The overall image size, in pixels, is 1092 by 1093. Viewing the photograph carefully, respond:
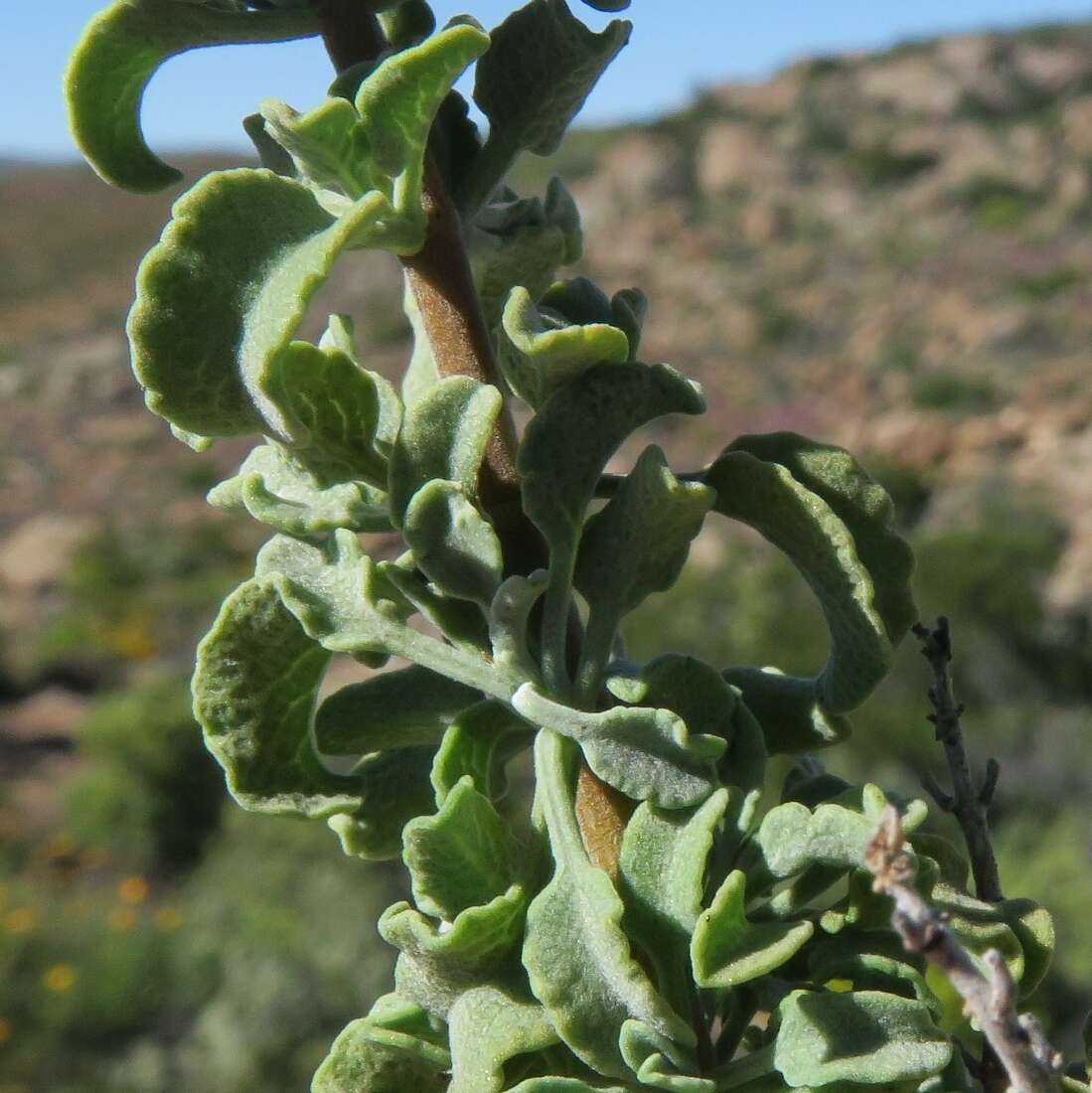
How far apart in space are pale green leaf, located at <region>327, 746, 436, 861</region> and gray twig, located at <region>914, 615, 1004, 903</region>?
1.42 feet

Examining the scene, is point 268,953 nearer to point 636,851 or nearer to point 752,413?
point 636,851

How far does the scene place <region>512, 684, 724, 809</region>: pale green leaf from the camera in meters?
0.95

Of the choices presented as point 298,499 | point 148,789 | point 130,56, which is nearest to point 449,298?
point 298,499

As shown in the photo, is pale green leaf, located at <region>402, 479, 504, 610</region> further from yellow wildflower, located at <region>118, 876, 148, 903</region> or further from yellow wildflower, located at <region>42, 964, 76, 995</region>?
yellow wildflower, located at <region>118, 876, 148, 903</region>

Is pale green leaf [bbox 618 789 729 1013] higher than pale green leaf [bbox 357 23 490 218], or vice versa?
pale green leaf [bbox 357 23 490 218]

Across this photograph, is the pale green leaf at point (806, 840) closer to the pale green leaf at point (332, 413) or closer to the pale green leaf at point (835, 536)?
the pale green leaf at point (835, 536)

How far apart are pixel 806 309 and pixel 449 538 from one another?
2663 cm

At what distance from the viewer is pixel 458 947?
0.94m

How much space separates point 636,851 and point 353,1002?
19.1 ft

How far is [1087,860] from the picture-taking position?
7.36 m

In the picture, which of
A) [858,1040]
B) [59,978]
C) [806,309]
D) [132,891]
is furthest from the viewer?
[806,309]

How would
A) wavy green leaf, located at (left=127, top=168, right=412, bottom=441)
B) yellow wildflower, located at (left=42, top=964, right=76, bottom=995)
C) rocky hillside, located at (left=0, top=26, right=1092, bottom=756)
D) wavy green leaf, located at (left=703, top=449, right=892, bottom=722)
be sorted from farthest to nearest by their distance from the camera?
rocky hillside, located at (left=0, top=26, right=1092, bottom=756) → yellow wildflower, located at (left=42, top=964, right=76, bottom=995) → wavy green leaf, located at (left=703, top=449, right=892, bottom=722) → wavy green leaf, located at (left=127, top=168, right=412, bottom=441)

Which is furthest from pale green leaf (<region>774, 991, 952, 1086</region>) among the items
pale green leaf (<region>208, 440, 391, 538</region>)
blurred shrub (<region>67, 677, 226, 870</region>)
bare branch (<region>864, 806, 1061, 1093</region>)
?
blurred shrub (<region>67, 677, 226, 870</region>)

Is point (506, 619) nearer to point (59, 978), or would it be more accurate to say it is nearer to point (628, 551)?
point (628, 551)
